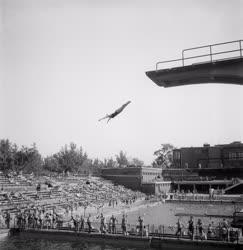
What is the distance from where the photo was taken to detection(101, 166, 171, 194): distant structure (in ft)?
233

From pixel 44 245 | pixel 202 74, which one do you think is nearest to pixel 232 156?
pixel 44 245

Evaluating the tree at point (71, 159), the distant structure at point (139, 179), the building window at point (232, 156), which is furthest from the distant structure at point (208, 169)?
the tree at point (71, 159)

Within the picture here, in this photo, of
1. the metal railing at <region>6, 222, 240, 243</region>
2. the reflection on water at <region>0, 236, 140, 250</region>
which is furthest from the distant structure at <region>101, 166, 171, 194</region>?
the reflection on water at <region>0, 236, 140, 250</region>

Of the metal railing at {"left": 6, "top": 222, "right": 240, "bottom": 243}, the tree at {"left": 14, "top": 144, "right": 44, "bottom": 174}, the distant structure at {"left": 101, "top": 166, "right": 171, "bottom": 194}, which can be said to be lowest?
the metal railing at {"left": 6, "top": 222, "right": 240, "bottom": 243}

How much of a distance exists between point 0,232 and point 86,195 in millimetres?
23722

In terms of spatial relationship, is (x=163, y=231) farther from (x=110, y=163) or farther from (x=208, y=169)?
(x=110, y=163)

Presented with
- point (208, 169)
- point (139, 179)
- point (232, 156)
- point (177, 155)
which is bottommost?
point (139, 179)

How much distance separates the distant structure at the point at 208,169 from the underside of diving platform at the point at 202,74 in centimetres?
4927

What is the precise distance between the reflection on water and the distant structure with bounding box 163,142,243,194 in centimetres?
4142

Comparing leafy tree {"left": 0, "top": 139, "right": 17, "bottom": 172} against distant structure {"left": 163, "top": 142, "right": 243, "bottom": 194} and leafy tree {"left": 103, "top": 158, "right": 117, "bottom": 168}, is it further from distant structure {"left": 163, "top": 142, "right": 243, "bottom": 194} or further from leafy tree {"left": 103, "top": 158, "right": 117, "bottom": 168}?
leafy tree {"left": 103, "top": 158, "right": 117, "bottom": 168}

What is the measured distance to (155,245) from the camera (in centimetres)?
2748

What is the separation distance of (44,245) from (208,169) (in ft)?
188

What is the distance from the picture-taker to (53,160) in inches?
3996

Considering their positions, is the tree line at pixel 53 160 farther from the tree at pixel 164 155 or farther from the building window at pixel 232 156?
the building window at pixel 232 156
